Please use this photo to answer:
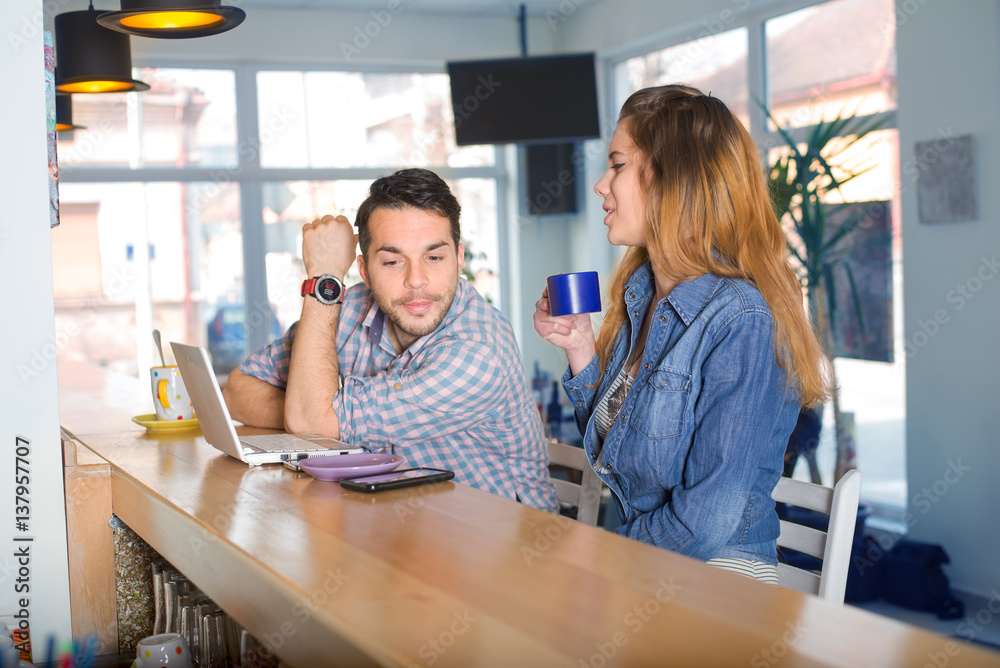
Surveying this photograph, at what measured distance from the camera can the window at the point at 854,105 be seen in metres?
4.26

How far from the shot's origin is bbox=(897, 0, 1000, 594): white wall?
3.58 meters

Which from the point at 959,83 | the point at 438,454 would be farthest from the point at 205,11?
the point at 959,83

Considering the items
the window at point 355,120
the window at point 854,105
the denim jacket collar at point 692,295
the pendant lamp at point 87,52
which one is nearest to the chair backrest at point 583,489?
the denim jacket collar at point 692,295

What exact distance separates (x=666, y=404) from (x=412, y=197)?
702 mm

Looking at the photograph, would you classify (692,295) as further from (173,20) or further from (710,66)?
(710,66)

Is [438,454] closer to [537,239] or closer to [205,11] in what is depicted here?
[205,11]

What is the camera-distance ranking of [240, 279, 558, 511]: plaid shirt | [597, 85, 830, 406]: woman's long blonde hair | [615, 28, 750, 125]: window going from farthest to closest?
[615, 28, 750, 125]: window → [240, 279, 558, 511]: plaid shirt → [597, 85, 830, 406]: woman's long blonde hair

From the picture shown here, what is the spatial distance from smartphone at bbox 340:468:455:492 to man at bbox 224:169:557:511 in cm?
29

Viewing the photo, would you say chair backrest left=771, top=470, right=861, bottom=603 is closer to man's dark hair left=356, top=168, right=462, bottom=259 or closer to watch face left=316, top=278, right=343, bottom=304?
man's dark hair left=356, top=168, right=462, bottom=259

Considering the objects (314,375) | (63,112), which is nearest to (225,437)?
(314,375)

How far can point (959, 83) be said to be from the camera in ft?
12.0

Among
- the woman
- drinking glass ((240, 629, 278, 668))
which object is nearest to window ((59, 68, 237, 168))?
the woman

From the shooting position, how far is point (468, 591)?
0.86m

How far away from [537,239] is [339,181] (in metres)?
1.54
